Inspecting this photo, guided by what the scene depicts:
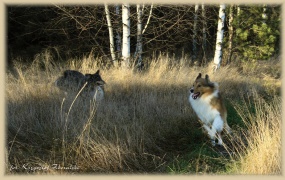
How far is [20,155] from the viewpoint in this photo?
15.9ft

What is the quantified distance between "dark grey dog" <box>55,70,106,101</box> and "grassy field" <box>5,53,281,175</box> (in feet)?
0.70

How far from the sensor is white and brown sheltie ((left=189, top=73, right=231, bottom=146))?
6113 mm

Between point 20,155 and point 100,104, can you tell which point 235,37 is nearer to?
point 100,104

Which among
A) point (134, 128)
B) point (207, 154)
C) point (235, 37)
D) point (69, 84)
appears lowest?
point (207, 154)

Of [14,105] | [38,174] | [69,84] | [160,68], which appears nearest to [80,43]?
[160,68]

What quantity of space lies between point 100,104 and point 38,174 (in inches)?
97.8

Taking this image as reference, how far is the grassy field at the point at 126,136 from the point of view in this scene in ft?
15.0

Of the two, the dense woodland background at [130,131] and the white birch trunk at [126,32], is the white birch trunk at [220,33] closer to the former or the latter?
the dense woodland background at [130,131]

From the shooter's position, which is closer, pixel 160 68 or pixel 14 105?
pixel 14 105

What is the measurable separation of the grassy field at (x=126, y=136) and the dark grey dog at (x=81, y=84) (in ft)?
0.70

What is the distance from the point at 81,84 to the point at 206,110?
9.43 feet

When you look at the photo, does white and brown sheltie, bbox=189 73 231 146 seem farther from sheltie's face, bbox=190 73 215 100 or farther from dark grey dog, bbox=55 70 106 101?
dark grey dog, bbox=55 70 106 101

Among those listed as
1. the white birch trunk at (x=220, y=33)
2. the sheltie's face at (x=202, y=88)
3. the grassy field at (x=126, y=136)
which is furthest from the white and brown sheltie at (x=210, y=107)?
the white birch trunk at (x=220, y=33)

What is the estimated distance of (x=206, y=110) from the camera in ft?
20.7
